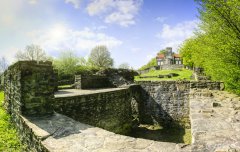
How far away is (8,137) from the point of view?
6027mm

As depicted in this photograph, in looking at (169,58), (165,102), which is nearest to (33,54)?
(165,102)

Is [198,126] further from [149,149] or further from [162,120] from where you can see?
[162,120]

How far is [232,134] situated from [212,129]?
1.23ft

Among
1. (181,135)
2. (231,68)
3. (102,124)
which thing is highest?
(231,68)

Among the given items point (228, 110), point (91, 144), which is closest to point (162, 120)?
point (228, 110)

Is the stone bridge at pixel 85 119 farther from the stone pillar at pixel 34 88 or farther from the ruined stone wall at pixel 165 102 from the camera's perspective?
the ruined stone wall at pixel 165 102

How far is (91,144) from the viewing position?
12.3 ft

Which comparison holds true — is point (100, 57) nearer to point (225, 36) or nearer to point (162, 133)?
point (162, 133)

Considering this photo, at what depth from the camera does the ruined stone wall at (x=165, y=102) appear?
53.1 feet

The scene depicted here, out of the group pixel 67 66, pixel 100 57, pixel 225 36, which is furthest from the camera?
pixel 100 57

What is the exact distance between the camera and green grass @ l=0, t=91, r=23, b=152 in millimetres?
5395

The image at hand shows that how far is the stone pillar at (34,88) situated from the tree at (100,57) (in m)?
40.4

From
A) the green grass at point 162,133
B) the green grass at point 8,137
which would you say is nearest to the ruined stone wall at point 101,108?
the green grass at point 162,133

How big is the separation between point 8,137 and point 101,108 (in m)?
5.93
